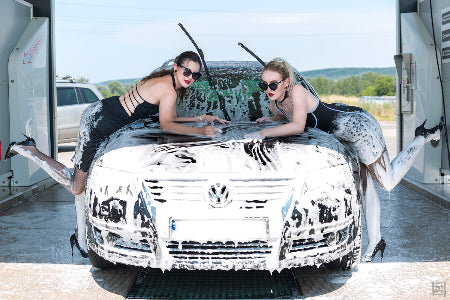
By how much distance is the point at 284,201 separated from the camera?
3.98 metres

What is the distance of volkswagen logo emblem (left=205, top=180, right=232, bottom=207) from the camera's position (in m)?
3.96

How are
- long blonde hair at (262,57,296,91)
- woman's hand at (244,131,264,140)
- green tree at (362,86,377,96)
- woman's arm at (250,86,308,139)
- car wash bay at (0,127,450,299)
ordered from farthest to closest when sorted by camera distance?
green tree at (362,86,377,96), long blonde hair at (262,57,296,91), woman's arm at (250,86,308,139), woman's hand at (244,131,264,140), car wash bay at (0,127,450,299)

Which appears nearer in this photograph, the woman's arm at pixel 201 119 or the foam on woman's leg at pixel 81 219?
the foam on woman's leg at pixel 81 219

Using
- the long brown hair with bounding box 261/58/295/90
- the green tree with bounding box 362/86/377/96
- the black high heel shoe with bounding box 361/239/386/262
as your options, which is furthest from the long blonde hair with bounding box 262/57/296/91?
the green tree with bounding box 362/86/377/96

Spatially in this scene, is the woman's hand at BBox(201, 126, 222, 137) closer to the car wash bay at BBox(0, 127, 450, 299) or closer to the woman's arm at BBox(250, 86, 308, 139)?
the woman's arm at BBox(250, 86, 308, 139)

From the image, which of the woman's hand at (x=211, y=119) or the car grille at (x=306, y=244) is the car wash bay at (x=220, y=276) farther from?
the woman's hand at (x=211, y=119)

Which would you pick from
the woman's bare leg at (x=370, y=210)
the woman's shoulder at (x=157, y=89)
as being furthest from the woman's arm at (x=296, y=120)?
the woman's shoulder at (x=157, y=89)

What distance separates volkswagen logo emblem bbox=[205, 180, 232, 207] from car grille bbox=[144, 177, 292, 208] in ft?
0.08

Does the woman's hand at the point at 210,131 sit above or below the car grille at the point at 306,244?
above

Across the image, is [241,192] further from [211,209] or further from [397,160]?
[397,160]

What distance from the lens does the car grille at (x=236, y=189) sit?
3.99m

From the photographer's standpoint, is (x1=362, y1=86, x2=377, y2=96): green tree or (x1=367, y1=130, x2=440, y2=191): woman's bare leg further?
(x1=362, y1=86, x2=377, y2=96): green tree

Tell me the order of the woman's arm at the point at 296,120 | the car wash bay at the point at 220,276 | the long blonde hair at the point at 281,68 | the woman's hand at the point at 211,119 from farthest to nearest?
the woman's hand at the point at 211,119
the long blonde hair at the point at 281,68
the woman's arm at the point at 296,120
the car wash bay at the point at 220,276

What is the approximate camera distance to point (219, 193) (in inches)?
157
